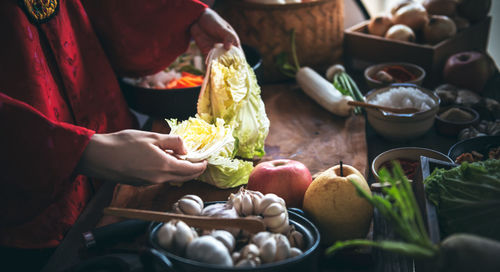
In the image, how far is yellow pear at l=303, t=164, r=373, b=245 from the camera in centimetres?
128

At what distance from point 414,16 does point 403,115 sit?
45.3 inches

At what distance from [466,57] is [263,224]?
2.13 m

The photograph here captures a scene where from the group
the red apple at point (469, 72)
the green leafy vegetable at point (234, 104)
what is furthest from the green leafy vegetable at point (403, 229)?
the red apple at point (469, 72)

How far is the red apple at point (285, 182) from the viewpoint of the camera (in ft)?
4.83

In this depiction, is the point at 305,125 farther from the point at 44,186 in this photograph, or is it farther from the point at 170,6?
the point at 44,186

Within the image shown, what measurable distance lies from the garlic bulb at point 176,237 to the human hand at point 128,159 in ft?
1.01

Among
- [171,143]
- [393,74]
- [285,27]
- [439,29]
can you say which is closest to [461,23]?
[439,29]

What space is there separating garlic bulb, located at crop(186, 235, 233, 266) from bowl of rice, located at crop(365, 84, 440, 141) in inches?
51.7

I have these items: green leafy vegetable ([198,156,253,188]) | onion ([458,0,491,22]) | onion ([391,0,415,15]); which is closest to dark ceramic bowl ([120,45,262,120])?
green leafy vegetable ([198,156,253,188])

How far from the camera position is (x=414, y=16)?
2.76m

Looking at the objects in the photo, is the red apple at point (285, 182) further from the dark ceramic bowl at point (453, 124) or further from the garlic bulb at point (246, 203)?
the dark ceramic bowl at point (453, 124)

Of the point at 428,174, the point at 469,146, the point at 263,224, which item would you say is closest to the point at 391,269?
the point at 428,174

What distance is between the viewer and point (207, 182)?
172cm

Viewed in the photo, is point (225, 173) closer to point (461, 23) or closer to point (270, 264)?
point (270, 264)
